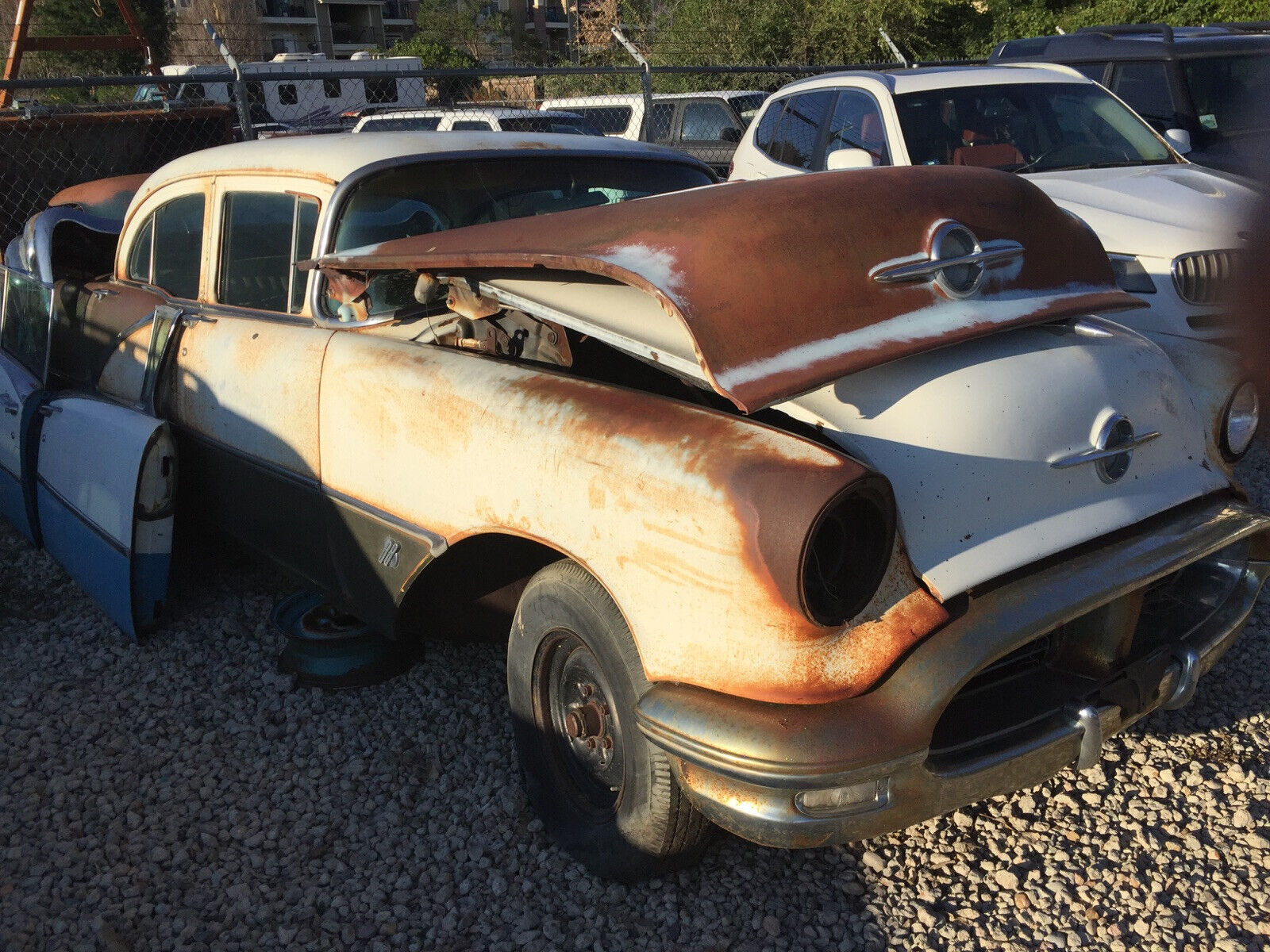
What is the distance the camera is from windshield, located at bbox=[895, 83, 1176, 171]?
6047 millimetres

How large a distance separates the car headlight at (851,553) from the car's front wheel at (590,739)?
441 mm

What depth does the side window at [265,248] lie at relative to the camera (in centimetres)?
352

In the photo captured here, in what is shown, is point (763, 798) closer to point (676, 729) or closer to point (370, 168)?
point (676, 729)

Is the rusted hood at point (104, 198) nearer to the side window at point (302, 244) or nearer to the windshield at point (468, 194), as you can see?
the side window at point (302, 244)

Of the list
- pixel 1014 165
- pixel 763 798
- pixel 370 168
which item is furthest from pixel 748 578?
pixel 1014 165

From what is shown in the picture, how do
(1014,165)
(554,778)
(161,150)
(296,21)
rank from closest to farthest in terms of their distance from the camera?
1. (554,778)
2. (1014,165)
3. (161,150)
4. (296,21)

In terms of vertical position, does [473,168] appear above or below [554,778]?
above

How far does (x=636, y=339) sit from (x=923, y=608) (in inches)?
34.4

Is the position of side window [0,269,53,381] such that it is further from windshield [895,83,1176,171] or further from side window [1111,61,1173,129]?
side window [1111,61,1173,129]

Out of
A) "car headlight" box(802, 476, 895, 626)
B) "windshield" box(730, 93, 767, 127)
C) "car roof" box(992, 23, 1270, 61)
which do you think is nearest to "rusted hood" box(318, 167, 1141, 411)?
"car headlight" box(802, 476, 895, 626)

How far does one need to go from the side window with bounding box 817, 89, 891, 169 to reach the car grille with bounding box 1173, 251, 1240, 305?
1.71m

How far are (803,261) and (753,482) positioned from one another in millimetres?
669

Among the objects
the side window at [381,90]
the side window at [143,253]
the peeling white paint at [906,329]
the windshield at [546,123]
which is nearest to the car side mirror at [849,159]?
the peeling white paint at [906,329]

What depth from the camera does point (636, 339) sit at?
2.44 metres
